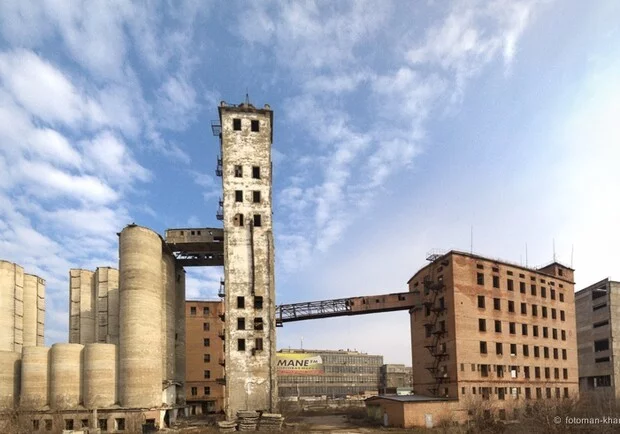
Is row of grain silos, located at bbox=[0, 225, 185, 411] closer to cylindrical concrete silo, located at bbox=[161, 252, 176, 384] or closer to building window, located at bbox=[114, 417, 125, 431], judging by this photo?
cylindrical concrete silo, located at bbox=[161, 252, 176, 384]

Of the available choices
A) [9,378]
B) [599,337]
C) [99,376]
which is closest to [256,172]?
[99,376]

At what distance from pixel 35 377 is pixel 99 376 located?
19.2 feet

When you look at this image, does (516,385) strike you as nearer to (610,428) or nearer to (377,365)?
(610,428)

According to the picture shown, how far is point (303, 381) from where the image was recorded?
365ft

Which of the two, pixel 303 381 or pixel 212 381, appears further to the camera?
pixel 303 381

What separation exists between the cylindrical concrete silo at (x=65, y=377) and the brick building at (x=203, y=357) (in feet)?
106

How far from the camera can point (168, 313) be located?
54.8 metres

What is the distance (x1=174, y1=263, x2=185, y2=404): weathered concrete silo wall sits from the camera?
57562 millimetres

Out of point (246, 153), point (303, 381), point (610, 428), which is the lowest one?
point (303, 381)

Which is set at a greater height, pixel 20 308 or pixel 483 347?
pixel 20 308

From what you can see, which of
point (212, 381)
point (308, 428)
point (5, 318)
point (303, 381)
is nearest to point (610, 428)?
point (308, 428)

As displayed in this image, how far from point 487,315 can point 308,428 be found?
23.7 m

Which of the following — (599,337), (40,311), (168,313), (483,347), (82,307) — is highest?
(82,307)

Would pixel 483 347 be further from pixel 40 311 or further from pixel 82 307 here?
pixel 40 311
